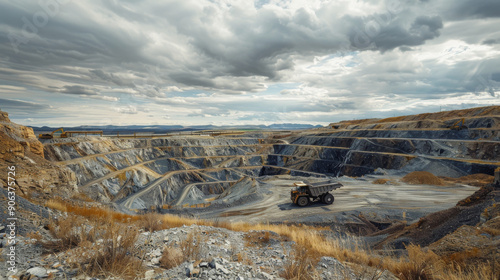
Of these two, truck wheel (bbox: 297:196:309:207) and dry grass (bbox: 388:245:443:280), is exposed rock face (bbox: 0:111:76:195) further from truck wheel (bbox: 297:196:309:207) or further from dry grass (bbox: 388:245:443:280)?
truck wheel (bbox: 297:196:309:207)

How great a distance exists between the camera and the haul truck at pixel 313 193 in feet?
80.0

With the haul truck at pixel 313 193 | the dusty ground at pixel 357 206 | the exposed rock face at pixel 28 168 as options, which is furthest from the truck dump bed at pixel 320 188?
the exposed rock face at pixel 28 168

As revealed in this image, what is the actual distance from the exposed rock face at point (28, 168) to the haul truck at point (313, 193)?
21150mm

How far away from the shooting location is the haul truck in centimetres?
2439

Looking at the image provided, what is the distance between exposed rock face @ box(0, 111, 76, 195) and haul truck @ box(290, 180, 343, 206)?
69.4 feet

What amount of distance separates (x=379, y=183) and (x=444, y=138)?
2738 cm

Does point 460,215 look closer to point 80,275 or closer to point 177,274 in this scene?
point 177,274

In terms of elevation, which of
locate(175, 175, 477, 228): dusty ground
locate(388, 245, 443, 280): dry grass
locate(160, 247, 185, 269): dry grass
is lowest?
locate(175, 175, 477, 228): dusty ground

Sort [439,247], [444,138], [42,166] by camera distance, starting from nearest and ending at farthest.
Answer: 1. [439,247]
2. [42,166]
3. [444,138]

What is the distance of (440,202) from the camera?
23984 millimetres

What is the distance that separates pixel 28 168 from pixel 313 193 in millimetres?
23776

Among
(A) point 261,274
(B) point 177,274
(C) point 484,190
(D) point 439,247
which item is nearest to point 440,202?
(C) point 484,190

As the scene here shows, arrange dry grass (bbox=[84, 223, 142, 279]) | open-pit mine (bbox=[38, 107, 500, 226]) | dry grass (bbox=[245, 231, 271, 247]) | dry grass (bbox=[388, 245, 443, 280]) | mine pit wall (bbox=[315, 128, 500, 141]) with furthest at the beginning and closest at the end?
mine pit wall (bbox=[315, 128, 500, 141]), open-pit mine (bbox=[38, 107, 500, 226]), dry grass (bbox=[245, 231, 271, 247]), dry grass (bbox=[388, 245, 443, 280]), dry grass (bbox=[84, 223, 142, 279])

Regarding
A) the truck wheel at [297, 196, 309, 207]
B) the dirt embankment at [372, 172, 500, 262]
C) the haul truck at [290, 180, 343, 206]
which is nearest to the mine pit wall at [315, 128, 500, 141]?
the haul truck at [290, 180, 343, 206]
